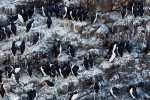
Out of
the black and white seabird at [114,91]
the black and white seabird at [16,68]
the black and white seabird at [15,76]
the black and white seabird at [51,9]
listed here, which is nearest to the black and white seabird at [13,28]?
the black and white seabird at [16,68]

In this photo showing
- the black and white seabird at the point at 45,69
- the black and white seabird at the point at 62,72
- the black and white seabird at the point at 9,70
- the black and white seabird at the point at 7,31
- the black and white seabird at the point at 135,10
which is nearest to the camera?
the black and white seabird at the point at 9,70

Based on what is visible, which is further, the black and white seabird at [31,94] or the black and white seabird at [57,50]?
the black and white seabird at [57,50]

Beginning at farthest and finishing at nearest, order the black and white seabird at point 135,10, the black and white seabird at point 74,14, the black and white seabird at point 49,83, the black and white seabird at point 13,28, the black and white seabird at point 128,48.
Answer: the black and white seabird at point 74,14 → the black and white seabird at point 135,10 → the black and white seabird at point 13,28 → the black and white seabird at point 128,48 → the black and white seabird at point 49,83

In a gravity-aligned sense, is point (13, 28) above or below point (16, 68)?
above

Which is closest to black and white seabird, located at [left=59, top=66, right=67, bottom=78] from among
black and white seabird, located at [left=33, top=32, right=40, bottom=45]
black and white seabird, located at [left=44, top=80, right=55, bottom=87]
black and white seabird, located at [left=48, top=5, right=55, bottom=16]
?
black and white seabird, located at [left=44, top=80, right=55, bottom=87]

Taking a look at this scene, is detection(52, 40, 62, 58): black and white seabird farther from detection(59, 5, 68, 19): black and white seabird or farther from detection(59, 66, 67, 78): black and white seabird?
detection(59, 5, 68, 19): black and white seabird

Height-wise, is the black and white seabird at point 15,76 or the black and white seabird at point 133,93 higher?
the black and white seabird at point 15,76

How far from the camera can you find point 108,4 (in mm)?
26531

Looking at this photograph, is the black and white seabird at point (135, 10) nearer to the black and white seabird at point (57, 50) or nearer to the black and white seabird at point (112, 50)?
the black and white seabird at point (112, 50)

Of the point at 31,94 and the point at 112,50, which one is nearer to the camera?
the point at 31,94

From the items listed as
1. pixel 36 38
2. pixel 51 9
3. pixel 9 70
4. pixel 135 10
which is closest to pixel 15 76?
pixel 9 70

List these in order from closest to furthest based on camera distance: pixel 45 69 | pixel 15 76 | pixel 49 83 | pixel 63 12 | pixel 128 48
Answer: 1. pixel 49 83
2. pixel 15 76
3. pixel 45 69
4. pixel 128 48
5. pixel 63 12

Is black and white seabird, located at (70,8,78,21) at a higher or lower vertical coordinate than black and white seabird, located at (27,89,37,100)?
higher

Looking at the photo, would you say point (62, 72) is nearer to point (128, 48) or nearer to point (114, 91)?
point (114, 91)
